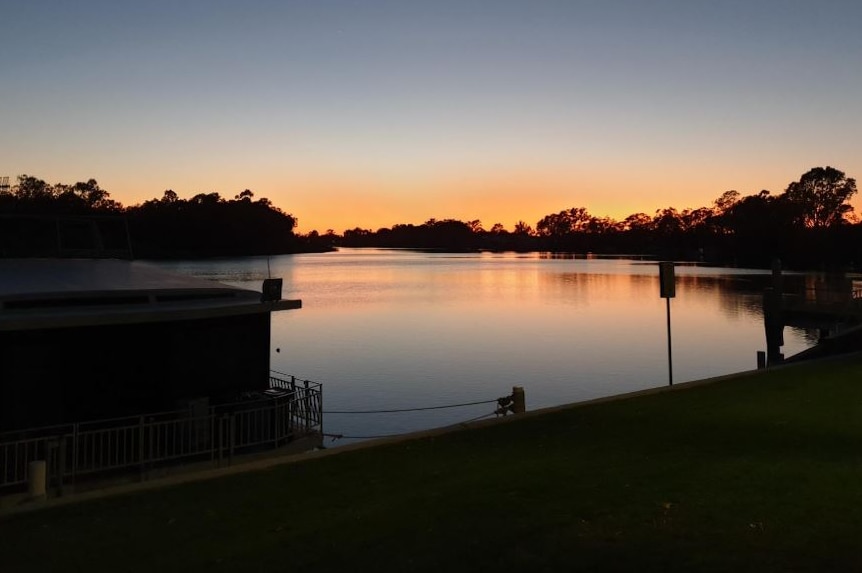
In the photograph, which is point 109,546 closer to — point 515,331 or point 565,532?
point 565,532

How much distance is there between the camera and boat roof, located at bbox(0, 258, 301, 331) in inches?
488

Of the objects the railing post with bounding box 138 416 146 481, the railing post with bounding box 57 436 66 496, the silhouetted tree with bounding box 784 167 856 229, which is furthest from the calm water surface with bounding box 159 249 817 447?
the silhouetted tree with bounding box 784 167 856 229

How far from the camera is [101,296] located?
13.2 metres

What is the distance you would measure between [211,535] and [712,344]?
1817 inches

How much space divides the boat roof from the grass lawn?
3852 mm

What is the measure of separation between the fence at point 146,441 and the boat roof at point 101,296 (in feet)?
6.24

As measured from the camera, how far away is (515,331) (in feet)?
180

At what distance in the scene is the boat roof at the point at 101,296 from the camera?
12391 millimetres

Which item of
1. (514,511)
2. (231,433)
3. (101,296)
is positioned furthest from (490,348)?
(514,511)

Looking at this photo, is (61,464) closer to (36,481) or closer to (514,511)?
(36,481)

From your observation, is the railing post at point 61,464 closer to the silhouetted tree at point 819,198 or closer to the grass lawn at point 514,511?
the grass lawn at point 514,511

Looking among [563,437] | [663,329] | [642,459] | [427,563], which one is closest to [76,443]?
[427,563]

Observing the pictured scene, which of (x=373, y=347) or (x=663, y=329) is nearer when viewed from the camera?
(x=373, y=347)

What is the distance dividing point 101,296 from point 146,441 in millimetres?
2974
